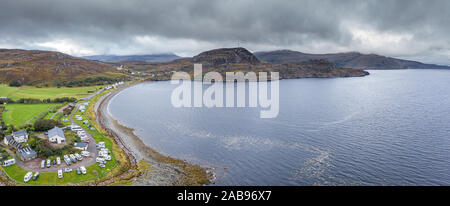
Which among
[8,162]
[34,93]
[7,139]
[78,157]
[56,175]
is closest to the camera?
[56,175]

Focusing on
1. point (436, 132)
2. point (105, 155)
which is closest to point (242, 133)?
point (105, 155)

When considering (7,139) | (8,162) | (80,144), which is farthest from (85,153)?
(7,139)

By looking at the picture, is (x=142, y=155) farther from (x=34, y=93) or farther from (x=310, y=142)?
(x=34, y=93)

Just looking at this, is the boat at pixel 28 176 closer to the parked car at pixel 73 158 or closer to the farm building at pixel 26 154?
the parked car at pixel 73 158

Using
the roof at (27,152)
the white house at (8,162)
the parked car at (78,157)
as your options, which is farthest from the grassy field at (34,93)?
the parked car at (78,157)

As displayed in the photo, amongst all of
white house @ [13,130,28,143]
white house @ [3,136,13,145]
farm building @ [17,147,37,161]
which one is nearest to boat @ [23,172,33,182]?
farm building @ [17,147,37,161]

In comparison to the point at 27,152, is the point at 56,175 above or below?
below
